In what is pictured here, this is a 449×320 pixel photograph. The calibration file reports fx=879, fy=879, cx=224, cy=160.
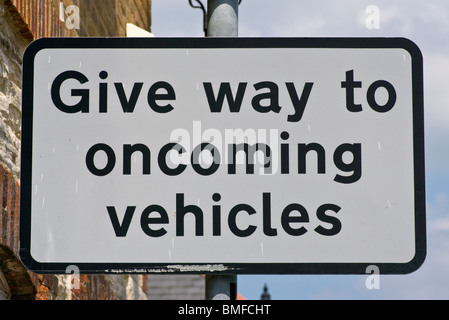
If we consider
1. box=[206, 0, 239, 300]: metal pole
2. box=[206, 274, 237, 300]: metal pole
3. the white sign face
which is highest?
box=[206, 0, 239, 300]: metal pole

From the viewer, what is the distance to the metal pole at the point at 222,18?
2.22m

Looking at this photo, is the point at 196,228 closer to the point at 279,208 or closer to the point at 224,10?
the point at 279,208

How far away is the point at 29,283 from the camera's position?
12.9ft

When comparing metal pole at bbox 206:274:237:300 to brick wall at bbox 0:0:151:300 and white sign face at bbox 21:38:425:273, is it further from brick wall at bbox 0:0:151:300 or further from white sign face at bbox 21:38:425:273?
brick wall at bbox 0:0:151:300

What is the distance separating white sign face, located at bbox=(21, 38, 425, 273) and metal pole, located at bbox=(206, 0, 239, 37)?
0.11 ft

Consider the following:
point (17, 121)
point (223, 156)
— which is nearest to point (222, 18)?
point (223, 156)

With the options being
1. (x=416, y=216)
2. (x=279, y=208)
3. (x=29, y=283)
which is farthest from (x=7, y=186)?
(x=416, y=216)

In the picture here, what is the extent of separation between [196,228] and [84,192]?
A: 0.29 m

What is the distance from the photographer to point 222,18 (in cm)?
222

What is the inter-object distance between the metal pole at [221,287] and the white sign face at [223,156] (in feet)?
0.08

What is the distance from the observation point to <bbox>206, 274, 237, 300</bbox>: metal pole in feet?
6.73

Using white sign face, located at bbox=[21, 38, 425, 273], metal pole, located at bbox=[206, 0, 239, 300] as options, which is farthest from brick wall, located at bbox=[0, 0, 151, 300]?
metal pole, located at bbox=[206, 0, 239, 300]

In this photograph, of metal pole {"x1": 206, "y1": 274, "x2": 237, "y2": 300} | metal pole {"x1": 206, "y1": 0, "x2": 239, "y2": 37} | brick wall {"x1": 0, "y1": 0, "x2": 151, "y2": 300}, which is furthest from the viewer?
brick wall {"x1": 0, "y1": 0, "x2": 151, "y2": 300}
